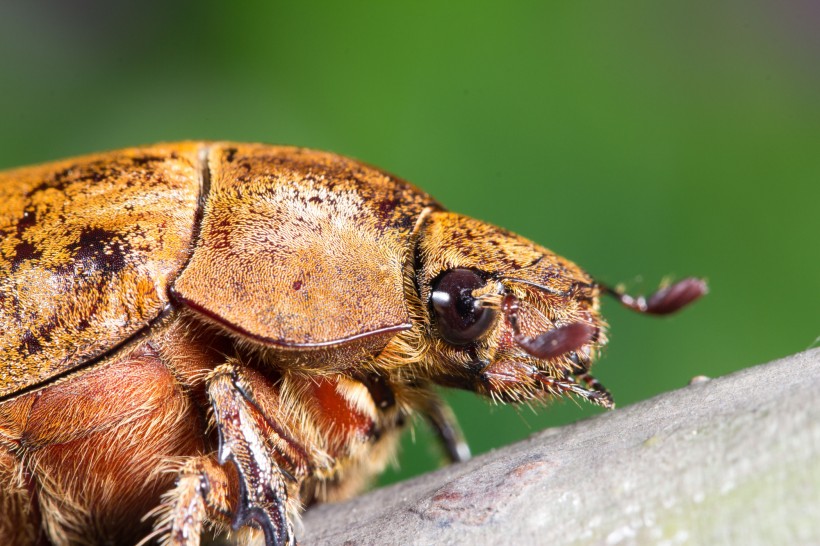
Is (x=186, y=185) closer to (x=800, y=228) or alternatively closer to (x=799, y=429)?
(x=799, y=429)

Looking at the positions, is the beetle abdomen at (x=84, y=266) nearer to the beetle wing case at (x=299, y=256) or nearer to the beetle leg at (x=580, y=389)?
the beetle wing case at (x=299, y=256)


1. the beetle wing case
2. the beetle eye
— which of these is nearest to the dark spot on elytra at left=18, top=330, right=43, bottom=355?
the beetle wing case

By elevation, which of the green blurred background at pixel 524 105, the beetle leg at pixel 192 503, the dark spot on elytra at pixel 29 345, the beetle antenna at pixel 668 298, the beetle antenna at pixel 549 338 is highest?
the green blurred background at pixel 524 105

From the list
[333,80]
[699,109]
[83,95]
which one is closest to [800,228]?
[699,109]

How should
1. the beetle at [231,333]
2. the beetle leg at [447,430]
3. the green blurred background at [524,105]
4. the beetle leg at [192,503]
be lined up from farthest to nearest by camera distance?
the green blurred background at [524,105] → the beetle leg at [447,430] → the beetle at [231,333] → the beetle leg at [192,503]

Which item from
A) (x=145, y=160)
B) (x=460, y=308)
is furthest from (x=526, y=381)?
(x=145, y=160)

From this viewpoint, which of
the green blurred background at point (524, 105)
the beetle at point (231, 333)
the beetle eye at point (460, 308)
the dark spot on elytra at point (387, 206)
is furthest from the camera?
the green blurred background at point (524, 105)

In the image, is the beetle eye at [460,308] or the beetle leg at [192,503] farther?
the beetle eye at [460,308]

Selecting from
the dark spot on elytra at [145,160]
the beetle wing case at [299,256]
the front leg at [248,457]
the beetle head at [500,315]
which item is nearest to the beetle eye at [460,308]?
the beetle head at [500,315]
